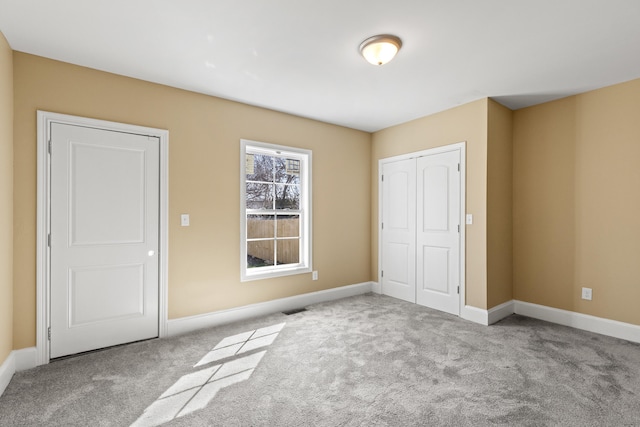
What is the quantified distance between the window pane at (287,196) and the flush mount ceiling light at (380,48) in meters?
2.14

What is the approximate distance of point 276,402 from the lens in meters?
2.11

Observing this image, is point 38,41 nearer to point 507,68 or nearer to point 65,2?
point 65,2

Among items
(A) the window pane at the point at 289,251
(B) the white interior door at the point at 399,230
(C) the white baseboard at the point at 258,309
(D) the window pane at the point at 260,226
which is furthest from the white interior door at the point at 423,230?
(D) the window pane at the point at 260,226

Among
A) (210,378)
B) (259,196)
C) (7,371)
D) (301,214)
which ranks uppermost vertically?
(259,196)

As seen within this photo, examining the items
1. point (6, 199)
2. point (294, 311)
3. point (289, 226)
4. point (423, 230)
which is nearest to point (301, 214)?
point (289, 226)

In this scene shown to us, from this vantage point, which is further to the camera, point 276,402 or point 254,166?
point 254,166

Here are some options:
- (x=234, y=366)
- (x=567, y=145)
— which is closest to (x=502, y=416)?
(x=234, y=366)

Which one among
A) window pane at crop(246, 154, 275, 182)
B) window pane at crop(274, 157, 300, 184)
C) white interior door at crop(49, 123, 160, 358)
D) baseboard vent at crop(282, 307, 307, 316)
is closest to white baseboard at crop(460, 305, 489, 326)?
baseboard vent at crop(282, 307, 307, 316)

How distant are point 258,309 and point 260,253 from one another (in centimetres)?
70

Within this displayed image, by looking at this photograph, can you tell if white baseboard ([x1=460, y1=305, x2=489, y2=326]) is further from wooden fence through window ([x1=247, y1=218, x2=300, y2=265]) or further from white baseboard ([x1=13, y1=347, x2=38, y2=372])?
white baseboard ([x1=13, y1=347, x2=38, y2=372])

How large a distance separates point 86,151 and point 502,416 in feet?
12.6

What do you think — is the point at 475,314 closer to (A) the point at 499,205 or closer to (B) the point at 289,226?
(A) the point at 499,205

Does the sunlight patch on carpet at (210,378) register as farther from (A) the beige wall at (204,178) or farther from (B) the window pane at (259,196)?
(B) the window pane at (259,196)

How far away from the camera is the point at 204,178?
3.48 metres
